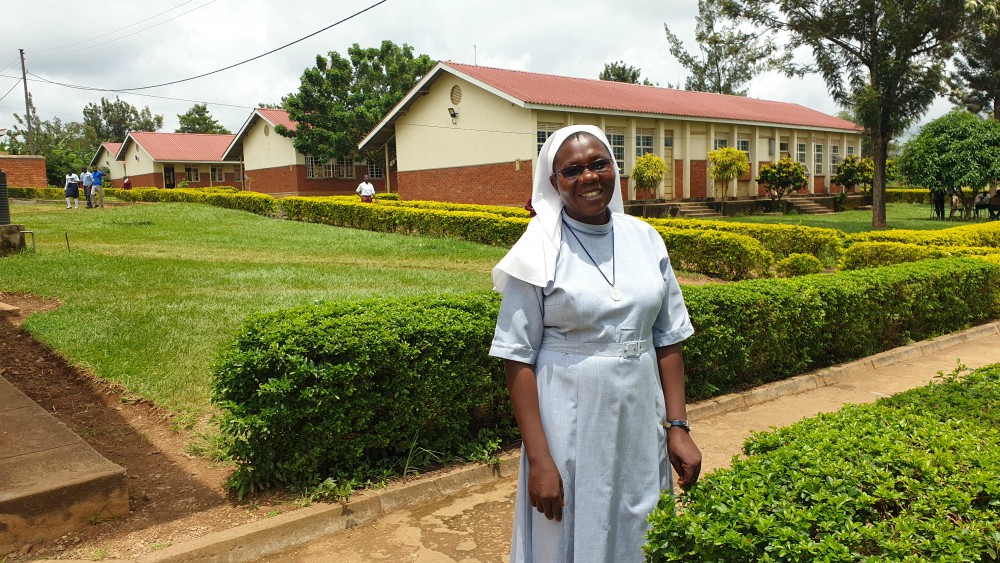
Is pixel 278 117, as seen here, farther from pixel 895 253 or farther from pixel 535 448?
pixel 535 448

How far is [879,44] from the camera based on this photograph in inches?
851

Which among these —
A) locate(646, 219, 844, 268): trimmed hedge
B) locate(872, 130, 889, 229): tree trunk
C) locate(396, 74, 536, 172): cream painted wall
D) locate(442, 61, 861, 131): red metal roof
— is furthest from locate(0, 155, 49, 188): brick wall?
locate(872, 130, 889, 229): tree trunk

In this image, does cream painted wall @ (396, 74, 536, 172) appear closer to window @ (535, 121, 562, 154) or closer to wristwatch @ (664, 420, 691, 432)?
window @ (535, 121, 562, 154)

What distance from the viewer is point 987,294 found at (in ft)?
31.5

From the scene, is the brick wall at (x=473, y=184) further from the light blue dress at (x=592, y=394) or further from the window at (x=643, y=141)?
the light blue dress at (x=592, y=394)

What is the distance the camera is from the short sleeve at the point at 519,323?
2252 millimetres

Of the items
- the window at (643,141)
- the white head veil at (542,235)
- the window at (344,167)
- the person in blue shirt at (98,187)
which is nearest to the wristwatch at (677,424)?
the white head veil at (542,235)

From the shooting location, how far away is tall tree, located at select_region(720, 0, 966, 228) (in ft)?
68.4

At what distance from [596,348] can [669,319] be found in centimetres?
35

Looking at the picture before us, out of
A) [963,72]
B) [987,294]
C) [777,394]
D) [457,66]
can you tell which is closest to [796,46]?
[457,66]

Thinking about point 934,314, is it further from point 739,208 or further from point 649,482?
point 739,208

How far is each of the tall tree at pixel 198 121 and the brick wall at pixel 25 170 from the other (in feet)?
123

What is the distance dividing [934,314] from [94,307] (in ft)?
32.8

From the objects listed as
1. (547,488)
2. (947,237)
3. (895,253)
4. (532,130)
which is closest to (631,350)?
(547,488)
